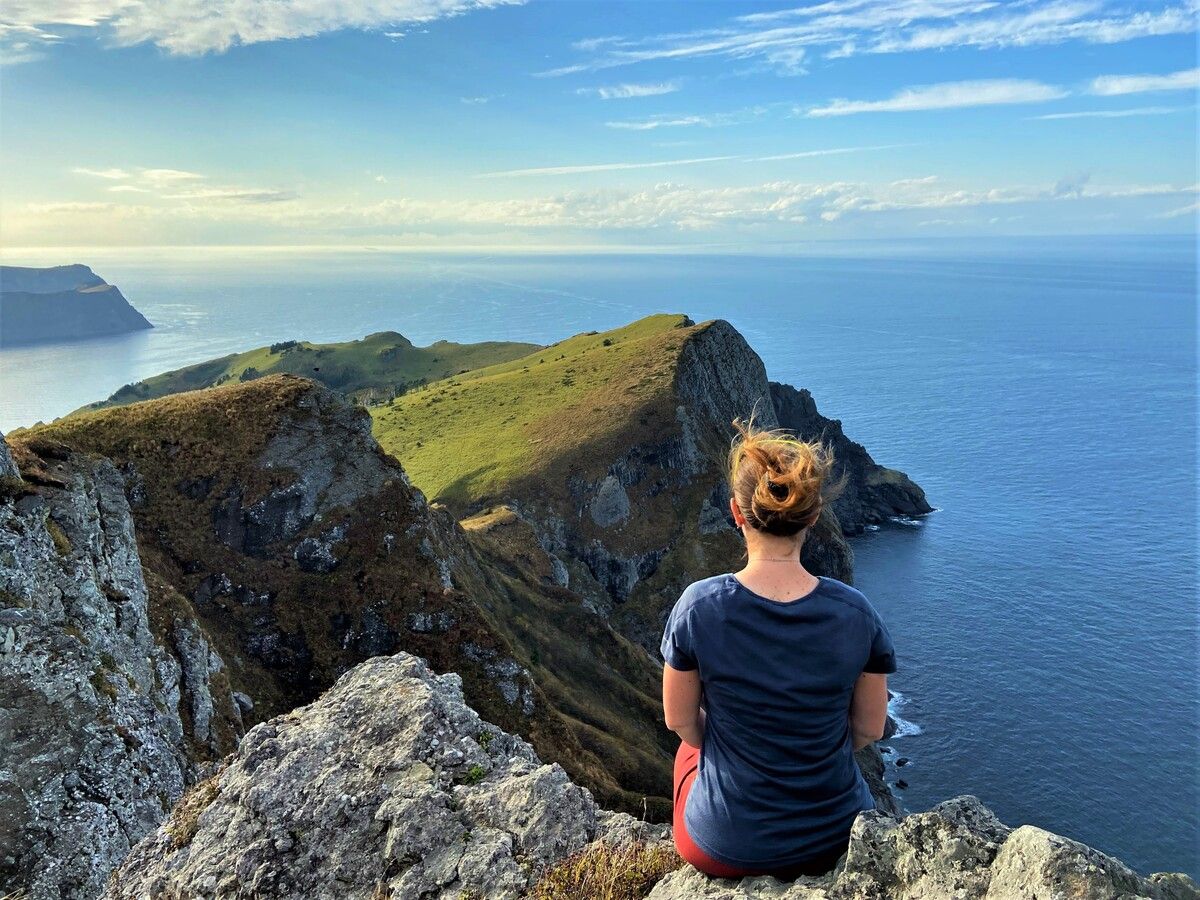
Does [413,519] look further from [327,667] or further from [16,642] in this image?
[16,642]

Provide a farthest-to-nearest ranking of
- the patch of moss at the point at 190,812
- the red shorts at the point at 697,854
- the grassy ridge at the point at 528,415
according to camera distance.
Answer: the grassy ridge at the point at 528,415
the patch of moss at the point at 190,812
the red shorts at the point at 697,854

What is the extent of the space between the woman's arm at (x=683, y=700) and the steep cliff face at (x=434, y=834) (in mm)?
1899

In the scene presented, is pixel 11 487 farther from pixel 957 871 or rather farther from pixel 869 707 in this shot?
pixel 957 871

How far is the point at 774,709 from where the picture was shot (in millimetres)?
6578

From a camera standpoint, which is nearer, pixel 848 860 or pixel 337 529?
pixel 848 860

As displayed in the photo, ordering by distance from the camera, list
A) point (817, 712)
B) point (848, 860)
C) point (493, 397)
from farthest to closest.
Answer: point (493, 397)
point (848, 860)
point (817, 712)

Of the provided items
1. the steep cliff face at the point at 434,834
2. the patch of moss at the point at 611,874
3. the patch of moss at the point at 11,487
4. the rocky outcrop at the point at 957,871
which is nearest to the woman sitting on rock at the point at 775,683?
the rocky outcrop at the point at 957,871

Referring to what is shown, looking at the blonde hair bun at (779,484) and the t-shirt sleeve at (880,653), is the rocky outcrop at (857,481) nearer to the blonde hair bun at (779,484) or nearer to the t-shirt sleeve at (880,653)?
the t-shirt sleeve at (880,653)

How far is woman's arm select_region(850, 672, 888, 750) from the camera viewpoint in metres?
Answer: 6.62

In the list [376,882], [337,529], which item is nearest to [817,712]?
[376,882]

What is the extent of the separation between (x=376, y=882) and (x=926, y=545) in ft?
443

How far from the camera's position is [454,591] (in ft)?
148

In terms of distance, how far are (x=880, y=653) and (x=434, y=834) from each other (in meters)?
7.93

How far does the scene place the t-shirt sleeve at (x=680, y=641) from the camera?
6.46 m
